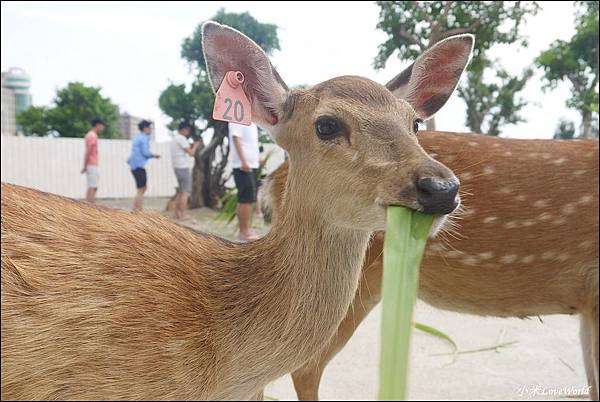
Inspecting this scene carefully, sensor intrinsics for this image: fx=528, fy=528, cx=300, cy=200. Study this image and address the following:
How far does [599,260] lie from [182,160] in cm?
204

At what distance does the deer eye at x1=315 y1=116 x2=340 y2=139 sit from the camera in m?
1.33

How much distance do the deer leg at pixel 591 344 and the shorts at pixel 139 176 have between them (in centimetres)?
244

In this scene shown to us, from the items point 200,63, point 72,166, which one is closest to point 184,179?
point 72,166

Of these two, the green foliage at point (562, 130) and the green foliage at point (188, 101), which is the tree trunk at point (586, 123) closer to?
the green foliage at point (562, 130)

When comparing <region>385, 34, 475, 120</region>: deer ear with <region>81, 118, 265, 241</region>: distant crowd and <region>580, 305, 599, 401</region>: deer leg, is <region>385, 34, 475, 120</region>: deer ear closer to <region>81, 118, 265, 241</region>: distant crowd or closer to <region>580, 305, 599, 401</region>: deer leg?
<region>81, 118, 265, 241</region>: distant crowd

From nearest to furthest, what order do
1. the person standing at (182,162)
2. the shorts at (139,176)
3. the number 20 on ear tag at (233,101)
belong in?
1. the number 20 on ear tag at (233,101)
2. the person standing at (182,162)
3. the shorts at (139,176)

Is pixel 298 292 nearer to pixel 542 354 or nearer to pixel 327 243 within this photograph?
pixel 327 243

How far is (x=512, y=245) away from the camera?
2115mm

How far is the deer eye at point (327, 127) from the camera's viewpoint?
4.36ft

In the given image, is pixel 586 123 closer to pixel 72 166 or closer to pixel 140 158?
pixel 140 158

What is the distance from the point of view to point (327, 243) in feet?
4.61

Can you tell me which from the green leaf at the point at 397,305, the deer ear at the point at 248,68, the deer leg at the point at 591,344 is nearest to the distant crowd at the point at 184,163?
the deer ear at the point at 248,68

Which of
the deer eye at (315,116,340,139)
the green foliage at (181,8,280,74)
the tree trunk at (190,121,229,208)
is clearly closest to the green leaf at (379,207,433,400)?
the deer eye at (315,116,340,139)

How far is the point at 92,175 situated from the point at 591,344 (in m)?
2.56
